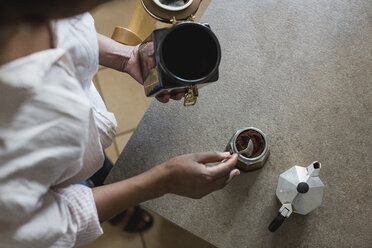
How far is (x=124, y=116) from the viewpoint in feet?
5.10

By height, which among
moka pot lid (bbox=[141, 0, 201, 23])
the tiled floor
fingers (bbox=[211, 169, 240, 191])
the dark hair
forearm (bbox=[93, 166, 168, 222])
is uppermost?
the dark hair

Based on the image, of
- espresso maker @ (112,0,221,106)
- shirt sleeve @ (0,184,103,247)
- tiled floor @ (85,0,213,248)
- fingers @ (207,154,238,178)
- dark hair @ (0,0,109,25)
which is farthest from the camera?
tiled floor @ (85,0,213,248)

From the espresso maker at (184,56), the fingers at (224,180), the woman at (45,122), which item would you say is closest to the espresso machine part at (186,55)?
the espresso maker at (184,56)

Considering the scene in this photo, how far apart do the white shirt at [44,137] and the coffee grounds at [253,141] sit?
0.34 metres

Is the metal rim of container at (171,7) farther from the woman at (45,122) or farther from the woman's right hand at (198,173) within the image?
the woman's right hand at (198,173)

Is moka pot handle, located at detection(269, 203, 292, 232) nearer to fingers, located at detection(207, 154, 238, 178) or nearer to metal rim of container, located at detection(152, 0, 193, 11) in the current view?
fingers, located at detection(207, 154, 238, 178)

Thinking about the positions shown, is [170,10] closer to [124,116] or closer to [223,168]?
[223,168]

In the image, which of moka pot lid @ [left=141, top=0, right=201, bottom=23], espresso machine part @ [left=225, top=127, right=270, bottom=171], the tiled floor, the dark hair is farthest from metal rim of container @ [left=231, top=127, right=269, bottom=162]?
the tiled floor

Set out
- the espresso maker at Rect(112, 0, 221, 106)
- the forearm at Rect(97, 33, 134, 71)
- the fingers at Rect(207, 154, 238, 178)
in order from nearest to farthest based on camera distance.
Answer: the espresso maker at Rect(112, 0, 221, 106)
the fingers at Rect(207, 154, 238, 178)
the forearm at Rect(97, 33, 134, 71)

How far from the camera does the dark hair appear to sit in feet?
1.10

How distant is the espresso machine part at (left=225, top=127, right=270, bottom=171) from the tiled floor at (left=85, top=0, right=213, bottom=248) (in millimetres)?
804

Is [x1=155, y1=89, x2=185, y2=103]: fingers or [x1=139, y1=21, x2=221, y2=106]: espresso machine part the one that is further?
[x1=155, y1=89, x2=185, y2=103]: fingers

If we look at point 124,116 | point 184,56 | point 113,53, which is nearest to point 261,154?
point 184,56

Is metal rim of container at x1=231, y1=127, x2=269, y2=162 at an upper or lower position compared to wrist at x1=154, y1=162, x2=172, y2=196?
upper
